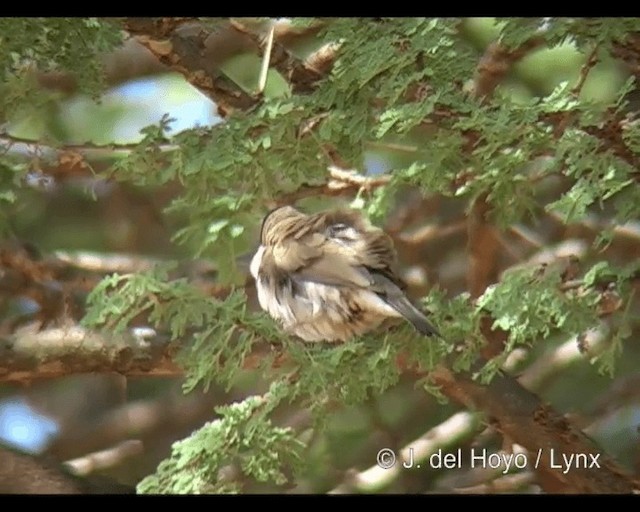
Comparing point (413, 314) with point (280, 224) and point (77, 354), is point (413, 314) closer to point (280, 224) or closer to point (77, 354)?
point (280, 224)

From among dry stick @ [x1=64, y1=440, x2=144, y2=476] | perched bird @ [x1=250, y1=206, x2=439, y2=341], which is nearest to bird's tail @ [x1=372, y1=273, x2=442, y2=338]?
perched bird @ [x1=250, y1=206, x2=439, y2=341]

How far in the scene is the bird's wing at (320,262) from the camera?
187 centimetres

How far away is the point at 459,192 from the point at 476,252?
11 cm

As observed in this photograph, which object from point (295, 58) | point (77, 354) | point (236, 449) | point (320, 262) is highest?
point (295, 58)

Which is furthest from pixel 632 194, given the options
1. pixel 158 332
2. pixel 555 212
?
pixel 158 332

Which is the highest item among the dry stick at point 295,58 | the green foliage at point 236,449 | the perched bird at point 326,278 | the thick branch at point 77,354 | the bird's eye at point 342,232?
the dry stick at point 295,58

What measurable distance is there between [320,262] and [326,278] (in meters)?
0.03

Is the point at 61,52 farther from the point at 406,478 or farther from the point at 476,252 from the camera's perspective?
the point at 406,478

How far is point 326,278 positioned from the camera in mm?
1890

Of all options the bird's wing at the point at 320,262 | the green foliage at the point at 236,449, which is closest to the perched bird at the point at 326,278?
the bird's wing at the point at 320,262

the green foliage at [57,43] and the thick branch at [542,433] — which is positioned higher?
the green foliage at [57,43]

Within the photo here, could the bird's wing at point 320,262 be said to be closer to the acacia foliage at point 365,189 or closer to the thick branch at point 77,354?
the acacia foliage at point 365,189

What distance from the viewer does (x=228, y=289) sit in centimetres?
191

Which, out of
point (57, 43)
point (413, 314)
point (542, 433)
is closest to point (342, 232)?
point (413, 314)
